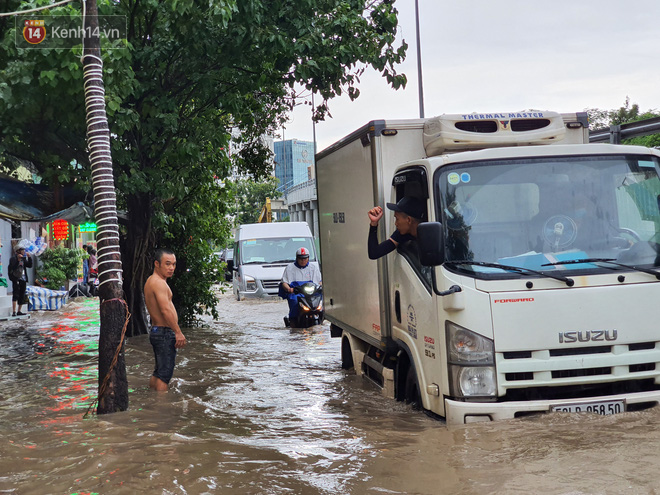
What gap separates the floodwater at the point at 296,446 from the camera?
498 centimetres

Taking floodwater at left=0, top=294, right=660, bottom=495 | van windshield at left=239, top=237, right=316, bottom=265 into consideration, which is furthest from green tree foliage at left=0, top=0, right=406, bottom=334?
van windshield at left=239, top=237, right=316, bottom=265

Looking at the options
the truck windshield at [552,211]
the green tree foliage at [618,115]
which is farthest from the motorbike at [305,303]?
the green tree foliage at [618,115]

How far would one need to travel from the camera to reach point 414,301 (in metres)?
6.50

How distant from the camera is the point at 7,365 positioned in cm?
1217

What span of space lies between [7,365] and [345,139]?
7116 mm

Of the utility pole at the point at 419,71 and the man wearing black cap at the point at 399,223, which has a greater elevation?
the utility pole at the point at 419,71

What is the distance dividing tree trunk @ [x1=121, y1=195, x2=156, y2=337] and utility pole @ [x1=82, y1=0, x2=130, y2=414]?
23.8 feet

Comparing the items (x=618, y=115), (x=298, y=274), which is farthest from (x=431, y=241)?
(x=618, y=115)

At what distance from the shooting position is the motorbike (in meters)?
15.7

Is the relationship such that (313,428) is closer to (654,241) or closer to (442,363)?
(442,363)

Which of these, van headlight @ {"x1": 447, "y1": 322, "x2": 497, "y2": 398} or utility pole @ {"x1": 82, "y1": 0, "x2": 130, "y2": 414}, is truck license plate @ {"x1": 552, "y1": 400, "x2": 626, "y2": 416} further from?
utility pole @ {"x1": 82, "y1": 0, "x2": 130, "y2": 414}

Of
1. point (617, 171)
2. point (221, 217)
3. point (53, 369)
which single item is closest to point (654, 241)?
point (617, 171)

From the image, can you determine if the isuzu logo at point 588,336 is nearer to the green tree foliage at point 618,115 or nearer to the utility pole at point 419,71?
the utility pole at point 419,71

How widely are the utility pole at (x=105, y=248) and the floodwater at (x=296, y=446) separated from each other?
0.31m
